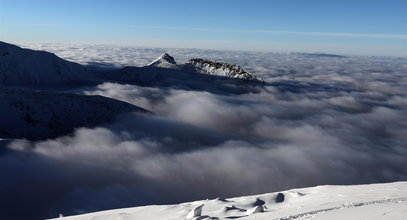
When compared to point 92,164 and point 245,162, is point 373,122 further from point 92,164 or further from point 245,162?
point 92,164

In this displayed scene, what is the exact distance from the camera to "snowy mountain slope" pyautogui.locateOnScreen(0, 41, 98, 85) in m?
91.5

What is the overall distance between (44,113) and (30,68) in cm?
5098

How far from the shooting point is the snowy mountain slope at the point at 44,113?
49281mm

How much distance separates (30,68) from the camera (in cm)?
9581

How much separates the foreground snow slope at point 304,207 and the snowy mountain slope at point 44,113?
38.5m

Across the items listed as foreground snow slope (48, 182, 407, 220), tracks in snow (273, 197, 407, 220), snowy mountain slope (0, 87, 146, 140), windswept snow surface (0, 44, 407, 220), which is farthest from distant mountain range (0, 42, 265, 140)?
tracks in snow (273, 197, 407, 220)

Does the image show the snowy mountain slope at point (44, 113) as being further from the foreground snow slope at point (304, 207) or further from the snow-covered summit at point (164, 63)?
the snow-covered summit at point (164, 63)

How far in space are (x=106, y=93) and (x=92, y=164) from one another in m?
54.4

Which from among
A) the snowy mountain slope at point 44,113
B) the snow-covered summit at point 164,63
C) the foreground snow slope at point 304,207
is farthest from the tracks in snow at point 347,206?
the snow-covered summit at point 164,63

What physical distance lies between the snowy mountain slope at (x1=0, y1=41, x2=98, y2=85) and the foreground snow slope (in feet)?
294

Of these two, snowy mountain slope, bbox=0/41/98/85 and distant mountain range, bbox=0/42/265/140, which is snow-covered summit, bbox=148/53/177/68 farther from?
snowy mountain slope, bbox=0/41/98/85

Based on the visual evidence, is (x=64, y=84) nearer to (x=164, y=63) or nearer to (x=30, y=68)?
(x=30, y=68)

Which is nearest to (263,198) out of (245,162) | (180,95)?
(245,162)

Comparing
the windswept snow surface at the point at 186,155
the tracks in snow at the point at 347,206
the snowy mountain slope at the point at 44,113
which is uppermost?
the tracks in snow at the point at 347,206
